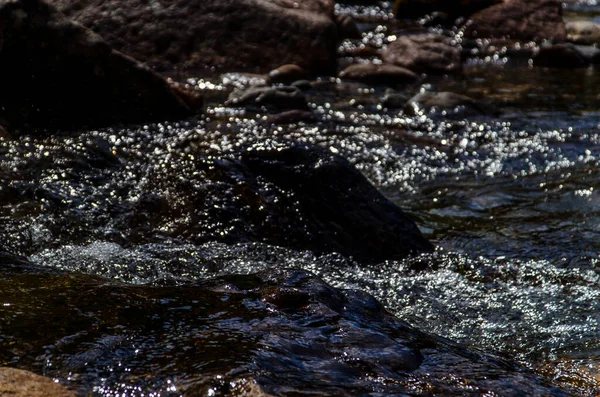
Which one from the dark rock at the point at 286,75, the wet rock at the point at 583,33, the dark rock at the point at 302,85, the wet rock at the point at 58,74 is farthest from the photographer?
the wet rock at the point at 583,33

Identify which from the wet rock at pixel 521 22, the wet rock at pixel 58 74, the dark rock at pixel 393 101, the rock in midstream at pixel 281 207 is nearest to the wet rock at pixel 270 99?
the dark rock at pixel 393 101

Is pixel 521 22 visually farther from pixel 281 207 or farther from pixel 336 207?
pixel 281 207

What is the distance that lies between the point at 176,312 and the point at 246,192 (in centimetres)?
207

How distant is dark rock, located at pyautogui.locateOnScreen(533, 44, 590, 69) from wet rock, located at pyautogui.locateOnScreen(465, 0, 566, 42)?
1849 millimetres

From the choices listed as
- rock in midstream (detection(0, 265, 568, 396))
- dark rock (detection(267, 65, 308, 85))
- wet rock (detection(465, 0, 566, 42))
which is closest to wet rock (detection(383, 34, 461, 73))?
dark rock (detection(267, 65, 308, 85))

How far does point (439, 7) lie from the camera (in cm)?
1678

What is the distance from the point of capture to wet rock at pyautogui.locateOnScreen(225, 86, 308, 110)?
891 centimetres

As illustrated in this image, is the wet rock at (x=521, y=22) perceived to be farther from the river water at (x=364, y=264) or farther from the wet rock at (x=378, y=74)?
the river water at (x=364, y=264)

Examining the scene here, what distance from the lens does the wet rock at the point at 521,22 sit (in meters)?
15.2

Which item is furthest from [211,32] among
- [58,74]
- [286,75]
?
[58,74]

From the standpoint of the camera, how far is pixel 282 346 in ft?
8.80

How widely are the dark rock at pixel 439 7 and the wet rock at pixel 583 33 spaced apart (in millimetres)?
1507

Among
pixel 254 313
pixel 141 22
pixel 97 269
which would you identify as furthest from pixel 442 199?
pixel 141 22

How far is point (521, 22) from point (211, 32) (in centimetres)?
678
